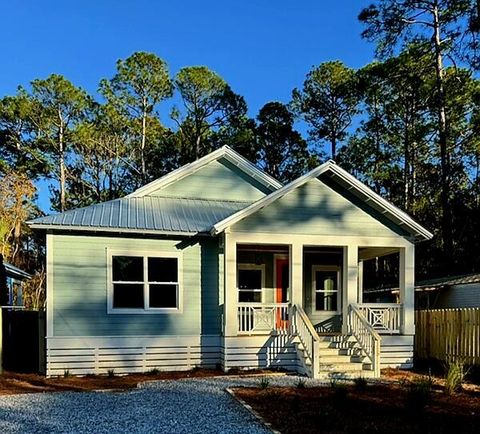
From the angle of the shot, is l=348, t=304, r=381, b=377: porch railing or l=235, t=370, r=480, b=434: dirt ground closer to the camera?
l=235, t=370, r=480, b=434: dirt ground

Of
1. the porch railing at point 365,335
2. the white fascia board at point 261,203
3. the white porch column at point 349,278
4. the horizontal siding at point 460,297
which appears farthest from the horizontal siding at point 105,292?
the horizontal siding at point 460,297

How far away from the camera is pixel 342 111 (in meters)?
31.6

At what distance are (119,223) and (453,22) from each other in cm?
1843

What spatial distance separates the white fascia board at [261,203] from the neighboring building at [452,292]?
332 inches

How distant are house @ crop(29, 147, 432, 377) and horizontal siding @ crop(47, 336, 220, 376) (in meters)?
0.02

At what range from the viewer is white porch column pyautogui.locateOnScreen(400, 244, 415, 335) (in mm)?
13016

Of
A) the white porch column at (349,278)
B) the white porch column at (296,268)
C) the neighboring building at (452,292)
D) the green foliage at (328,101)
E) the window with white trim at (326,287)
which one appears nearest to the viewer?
the white porch column at (296,268)

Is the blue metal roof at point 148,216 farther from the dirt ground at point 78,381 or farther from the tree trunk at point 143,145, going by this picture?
the tree trunk at point 143,145

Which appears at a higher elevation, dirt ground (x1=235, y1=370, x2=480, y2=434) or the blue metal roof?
the blue metal roof

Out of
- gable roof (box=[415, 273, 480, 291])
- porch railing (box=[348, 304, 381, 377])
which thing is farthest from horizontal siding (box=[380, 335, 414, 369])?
gable roof (box=[415, 273, 480, 291])

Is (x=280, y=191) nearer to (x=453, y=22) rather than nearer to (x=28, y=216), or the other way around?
(x=453, y=22)

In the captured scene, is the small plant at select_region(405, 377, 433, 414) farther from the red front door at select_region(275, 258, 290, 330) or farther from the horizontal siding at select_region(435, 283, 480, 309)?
the horizontal siding at select_region(435, 283, 480, 309)

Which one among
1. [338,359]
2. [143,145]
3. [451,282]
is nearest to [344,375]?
[338,359]

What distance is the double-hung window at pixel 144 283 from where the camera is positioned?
12383mm
